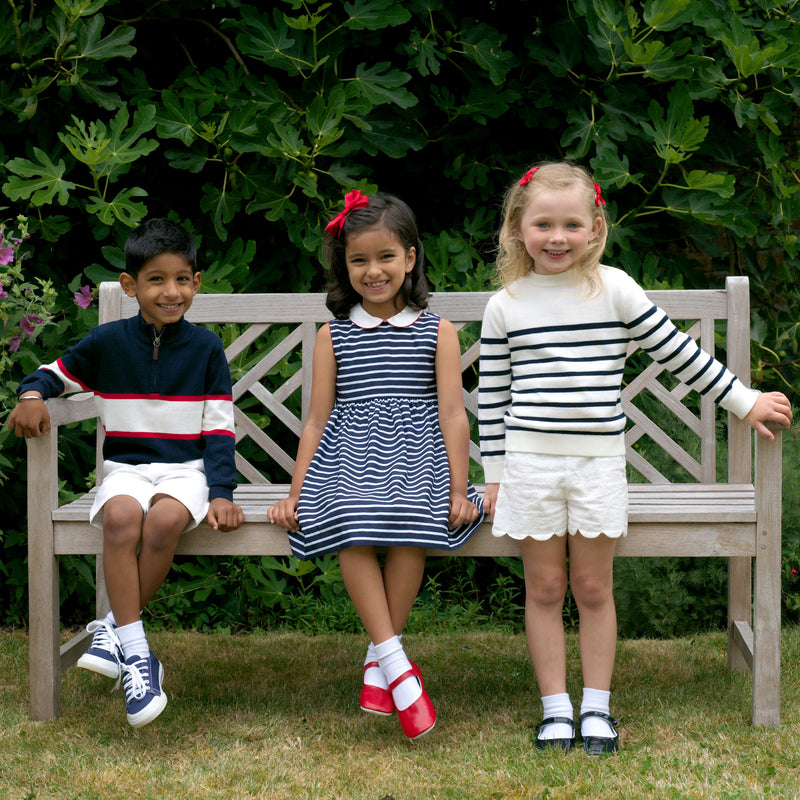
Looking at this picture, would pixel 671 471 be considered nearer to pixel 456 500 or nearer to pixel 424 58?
pixel 456 500

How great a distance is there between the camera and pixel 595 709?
2617 millimetres

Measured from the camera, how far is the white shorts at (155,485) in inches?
108

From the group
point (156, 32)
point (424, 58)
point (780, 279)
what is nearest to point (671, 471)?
point (780, 279)

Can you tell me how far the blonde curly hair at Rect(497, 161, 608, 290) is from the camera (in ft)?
8.65

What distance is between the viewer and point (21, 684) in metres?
3.24

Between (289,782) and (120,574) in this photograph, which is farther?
(120,574)

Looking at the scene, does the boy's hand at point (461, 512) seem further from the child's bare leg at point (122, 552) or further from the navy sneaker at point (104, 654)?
the navy sneaker at point (104, 654)

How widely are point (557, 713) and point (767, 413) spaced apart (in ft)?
2.98

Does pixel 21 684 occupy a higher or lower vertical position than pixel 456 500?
lower

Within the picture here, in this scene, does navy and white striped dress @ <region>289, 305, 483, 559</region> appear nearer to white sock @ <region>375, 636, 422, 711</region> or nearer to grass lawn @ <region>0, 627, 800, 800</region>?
white sock @ <region>375, 636, 422, 711</region>

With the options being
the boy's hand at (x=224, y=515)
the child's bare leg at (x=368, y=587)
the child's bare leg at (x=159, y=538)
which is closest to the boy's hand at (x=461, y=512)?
the child's bare leg at (x=368, y=587)

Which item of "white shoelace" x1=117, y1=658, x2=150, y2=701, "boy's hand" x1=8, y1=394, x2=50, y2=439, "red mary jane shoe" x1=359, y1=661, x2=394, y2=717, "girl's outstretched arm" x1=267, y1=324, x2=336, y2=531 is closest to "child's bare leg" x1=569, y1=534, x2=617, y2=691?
"red mary jane shoe" x1=359, y1=661, x2=394, y2=717

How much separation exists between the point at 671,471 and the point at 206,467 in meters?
1.83

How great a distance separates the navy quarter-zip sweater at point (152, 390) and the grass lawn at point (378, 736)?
711mm
